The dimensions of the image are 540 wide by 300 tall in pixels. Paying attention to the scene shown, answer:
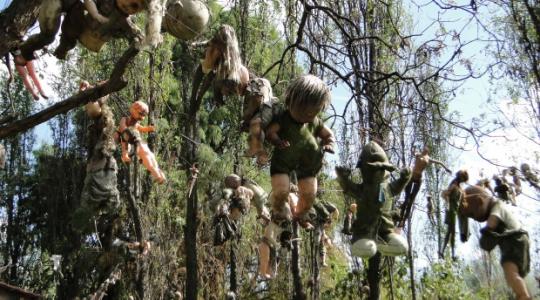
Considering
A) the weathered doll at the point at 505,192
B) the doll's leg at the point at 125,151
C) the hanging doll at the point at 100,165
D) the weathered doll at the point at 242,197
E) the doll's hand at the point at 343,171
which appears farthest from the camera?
the weathered doll at the point at 242,197

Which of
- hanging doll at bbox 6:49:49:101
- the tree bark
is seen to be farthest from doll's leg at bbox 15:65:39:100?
the tree bark

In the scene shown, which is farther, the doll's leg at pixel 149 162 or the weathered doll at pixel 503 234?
the weathered doll at pixel 503 234

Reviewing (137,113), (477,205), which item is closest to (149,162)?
(137,113)

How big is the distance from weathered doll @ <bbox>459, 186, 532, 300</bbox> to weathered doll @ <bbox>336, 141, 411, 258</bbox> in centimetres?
70

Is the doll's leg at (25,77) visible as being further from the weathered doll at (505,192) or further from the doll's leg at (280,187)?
the weathered doll at (505,192)

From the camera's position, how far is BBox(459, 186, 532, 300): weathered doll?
4.95m

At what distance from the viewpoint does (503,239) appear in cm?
504

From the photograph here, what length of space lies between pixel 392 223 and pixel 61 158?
1487 centimetres

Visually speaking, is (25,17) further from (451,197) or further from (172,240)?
(172,240)

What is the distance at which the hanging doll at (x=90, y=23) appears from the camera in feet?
10.6

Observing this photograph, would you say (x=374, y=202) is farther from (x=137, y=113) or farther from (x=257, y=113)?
(x=137, y=113)

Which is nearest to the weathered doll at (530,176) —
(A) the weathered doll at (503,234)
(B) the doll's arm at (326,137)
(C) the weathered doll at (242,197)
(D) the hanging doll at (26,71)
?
(A) the weathered doll at (503,234)

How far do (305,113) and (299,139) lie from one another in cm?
15

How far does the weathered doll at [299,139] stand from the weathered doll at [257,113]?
0.19ft
